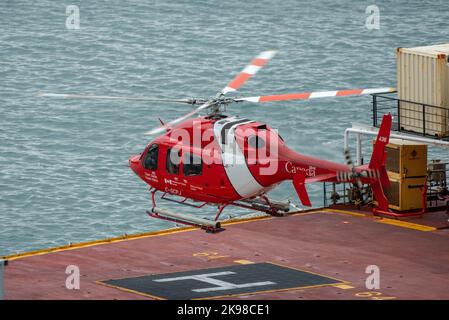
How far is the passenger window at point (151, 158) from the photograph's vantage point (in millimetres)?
43028

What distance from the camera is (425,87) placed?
49.3 metres

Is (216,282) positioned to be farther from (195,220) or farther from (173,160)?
(173,160)

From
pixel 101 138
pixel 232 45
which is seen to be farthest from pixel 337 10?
pixel 101 138

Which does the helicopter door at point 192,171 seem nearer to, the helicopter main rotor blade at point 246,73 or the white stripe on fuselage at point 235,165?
the white stripe on fuselage at point 235,165

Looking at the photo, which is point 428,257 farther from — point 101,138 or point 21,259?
point 101,138

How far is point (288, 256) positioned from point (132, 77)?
51.9 metres

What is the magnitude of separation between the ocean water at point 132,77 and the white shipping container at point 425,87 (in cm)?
1167

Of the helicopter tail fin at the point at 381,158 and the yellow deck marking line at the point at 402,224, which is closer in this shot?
the helicopter tail fin at the point at 381,158

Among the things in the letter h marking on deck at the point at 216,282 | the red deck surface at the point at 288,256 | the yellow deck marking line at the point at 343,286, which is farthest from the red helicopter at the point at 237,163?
the yellow deck marking line at the point at 343,286

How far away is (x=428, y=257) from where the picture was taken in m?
44.8

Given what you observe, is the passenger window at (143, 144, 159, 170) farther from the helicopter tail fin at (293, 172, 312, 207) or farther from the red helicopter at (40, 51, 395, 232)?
the helicopter tail fin at (293, 172, 312, 207)

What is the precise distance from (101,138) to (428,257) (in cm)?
Result: 3883

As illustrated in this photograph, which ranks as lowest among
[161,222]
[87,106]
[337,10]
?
[161,222]

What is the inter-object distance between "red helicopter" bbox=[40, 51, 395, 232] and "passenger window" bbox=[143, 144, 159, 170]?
0.03 m
